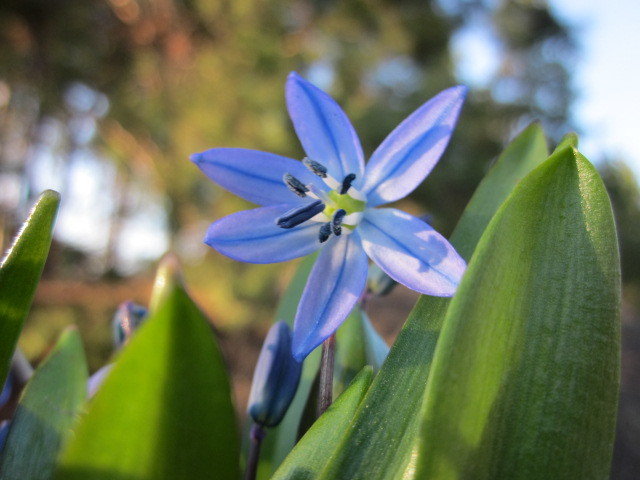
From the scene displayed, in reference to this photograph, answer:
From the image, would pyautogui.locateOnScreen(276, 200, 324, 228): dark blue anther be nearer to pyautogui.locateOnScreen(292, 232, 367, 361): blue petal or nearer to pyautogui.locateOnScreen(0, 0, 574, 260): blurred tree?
pyautogui.locateOnScreen(292, 232, 367, 361): blue petal

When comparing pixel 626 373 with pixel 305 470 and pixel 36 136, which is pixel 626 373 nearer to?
pixel 305 470

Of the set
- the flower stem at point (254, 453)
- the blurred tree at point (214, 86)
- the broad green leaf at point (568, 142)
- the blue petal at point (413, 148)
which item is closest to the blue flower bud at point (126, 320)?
the flower stem at point (254, 453)

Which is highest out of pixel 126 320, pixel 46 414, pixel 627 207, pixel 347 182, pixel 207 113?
pixel 627 207

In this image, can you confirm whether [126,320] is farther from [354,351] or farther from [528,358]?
[528,358]

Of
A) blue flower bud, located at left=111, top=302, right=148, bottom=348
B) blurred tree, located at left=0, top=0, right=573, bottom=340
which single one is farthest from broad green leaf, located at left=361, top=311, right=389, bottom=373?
blurred tree, located at left=0, top=0, right=573, bottom=340

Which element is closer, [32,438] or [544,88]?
[32,438]

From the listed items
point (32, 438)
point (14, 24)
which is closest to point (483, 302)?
point (32, 438)

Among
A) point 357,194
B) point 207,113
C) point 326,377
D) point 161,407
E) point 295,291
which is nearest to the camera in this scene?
point 161,407

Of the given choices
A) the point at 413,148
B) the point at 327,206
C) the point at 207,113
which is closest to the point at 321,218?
the point at 327,206
